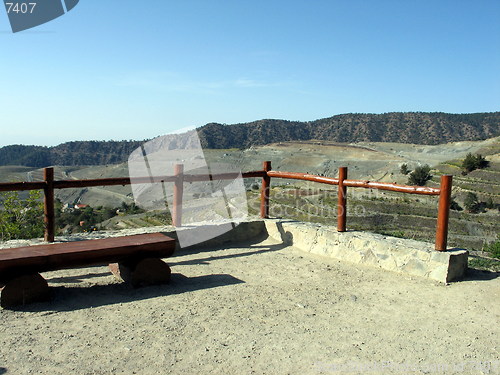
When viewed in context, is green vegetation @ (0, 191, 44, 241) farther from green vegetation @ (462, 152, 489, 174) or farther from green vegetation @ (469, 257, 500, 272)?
green vegetation @ (462, 152, 489, 174)

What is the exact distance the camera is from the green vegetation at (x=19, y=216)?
29.1 feet

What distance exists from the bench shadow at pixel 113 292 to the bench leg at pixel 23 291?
0.19ft

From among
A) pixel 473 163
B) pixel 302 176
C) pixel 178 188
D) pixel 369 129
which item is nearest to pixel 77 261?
pixel 178 188

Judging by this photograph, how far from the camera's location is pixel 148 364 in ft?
8.61

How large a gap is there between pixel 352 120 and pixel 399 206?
2908 inches

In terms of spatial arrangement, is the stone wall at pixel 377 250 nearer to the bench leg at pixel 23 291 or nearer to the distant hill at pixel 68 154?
the bench leg at pixel 23 291

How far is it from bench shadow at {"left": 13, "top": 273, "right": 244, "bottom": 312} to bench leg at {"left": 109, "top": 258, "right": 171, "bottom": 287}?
0.06 metres

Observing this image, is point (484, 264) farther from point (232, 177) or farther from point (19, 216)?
point (19, 216)

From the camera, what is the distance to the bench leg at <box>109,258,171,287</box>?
4.06 metres

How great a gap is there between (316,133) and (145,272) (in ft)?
336

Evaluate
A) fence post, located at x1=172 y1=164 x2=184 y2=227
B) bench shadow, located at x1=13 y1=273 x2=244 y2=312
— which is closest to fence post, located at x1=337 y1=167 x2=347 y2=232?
bench shadow, located at x1=13 y1=273 x2=244 y2=312

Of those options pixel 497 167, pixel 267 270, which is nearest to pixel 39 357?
pixel 267 270

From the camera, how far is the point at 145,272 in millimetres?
4078

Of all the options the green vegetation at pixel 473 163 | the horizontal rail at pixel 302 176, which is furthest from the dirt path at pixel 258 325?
the green vegetation at pixel 473 163
